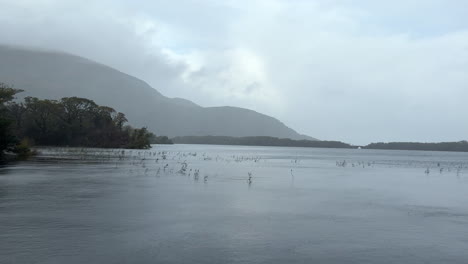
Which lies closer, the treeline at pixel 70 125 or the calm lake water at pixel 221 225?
the calm lake water at pixel 221 225

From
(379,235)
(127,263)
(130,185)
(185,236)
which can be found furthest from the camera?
(130,185)

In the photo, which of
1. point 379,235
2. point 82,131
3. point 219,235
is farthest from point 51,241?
point 82,131

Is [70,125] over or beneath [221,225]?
over

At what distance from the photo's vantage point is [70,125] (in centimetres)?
10788

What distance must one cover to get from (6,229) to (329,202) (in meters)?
15.6

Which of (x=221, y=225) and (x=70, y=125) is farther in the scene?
(x=70, y=125)

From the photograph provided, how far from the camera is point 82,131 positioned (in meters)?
112

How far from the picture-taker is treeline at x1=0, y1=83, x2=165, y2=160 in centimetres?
10256

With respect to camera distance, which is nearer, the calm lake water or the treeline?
the calm lake water

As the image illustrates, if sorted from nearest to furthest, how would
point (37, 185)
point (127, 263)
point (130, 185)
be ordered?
point (127, 263), point (37, 185), point (130, 185)

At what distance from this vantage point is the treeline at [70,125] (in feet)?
336

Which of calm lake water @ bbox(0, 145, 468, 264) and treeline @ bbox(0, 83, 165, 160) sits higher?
treeline @ bbox(0, 83, 165, 160)

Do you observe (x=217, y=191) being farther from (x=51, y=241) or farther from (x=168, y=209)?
(x=51, y=241)

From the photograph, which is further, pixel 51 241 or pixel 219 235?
pixel 219 235
